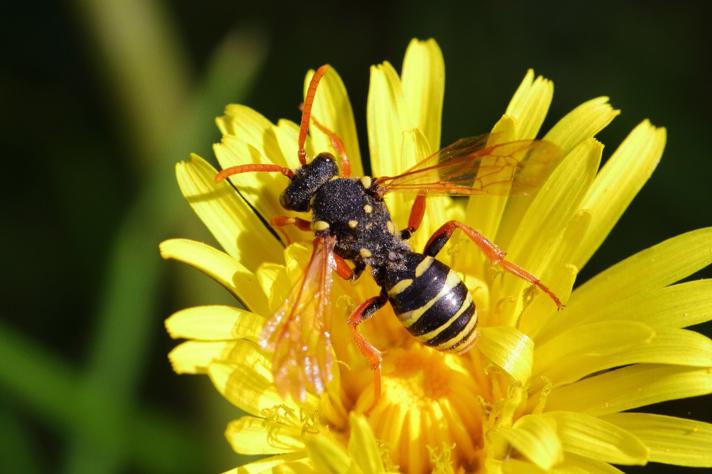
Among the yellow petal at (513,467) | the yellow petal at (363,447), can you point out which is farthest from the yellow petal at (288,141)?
the yellow petal at (513,467)

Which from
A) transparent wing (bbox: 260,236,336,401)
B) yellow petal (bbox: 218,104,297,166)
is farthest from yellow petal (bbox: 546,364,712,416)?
yellow petal (bbox: 218,104,297,166)

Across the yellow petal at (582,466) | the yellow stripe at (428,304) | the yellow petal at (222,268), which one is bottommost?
the yellow petal at (582,466)

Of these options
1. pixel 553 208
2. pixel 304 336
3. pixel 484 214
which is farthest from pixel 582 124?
pixel 304 336

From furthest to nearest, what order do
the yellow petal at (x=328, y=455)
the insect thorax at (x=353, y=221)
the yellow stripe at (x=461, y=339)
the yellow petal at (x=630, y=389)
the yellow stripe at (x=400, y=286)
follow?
the insect thorax at (x=353, y=221), the yellow stripe at (x=400, y=286), the yellow stripe at (x=461, y=339), the yellow petal at (x=630, y=389), the yellow petal at (x=328, y=455)

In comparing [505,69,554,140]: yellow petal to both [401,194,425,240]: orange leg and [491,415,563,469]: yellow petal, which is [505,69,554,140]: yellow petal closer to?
[401,194,425,240]: orange leg

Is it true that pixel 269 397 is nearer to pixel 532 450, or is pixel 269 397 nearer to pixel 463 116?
pixel 532 450

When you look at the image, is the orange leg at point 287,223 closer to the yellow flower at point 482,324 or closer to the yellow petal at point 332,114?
the yellow flower at point 482,324

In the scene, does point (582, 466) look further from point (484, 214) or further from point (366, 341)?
point (484, 214)
